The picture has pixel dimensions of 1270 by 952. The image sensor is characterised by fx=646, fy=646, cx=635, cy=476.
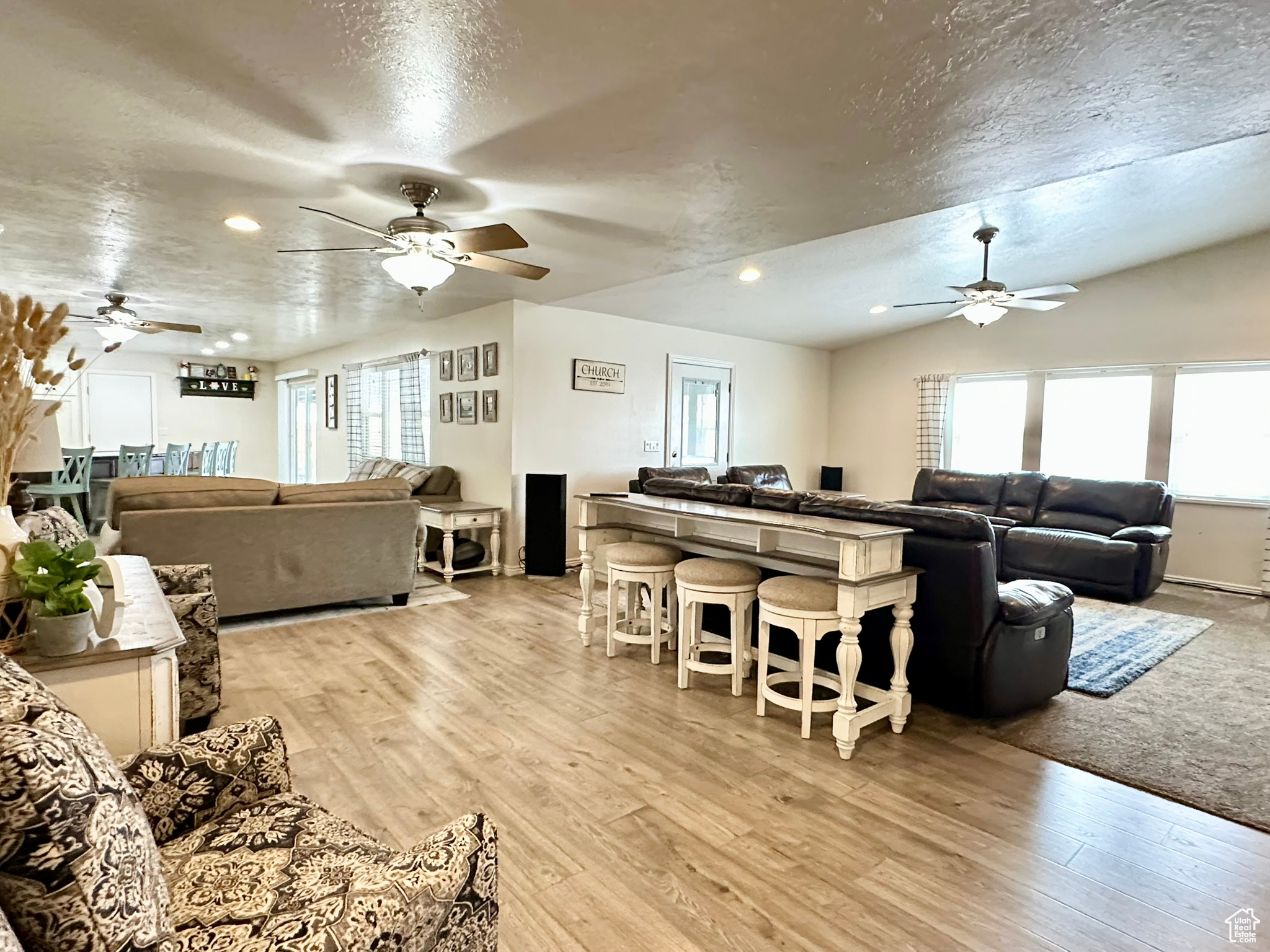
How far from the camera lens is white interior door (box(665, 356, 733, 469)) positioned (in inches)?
275

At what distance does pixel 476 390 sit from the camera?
613 centimetres

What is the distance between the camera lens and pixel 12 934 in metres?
0.68

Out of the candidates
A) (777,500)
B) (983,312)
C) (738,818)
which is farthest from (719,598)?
(983,312)

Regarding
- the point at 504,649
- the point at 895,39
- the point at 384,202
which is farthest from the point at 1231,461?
the point at 384,202

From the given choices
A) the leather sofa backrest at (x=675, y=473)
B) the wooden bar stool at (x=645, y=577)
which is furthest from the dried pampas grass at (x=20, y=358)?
the leather sofa backrest at (x=675, y=473)

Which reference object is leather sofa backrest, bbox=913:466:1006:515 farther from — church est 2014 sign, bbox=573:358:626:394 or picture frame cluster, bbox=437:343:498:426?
picture frame cluster, bbox=437:343:498:426

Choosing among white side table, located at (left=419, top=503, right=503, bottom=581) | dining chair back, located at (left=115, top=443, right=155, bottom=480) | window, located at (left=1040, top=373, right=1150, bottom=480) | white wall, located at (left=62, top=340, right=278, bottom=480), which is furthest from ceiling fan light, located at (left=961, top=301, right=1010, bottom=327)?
white wall, located at (left=62, top=340, right=278, bottom=480)

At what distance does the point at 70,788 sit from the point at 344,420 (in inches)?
334

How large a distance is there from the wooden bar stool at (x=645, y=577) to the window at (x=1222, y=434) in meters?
5.41

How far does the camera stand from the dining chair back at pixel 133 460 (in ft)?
24.4

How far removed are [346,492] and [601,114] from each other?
3.13 m

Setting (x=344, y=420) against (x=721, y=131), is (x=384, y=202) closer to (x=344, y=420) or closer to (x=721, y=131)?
(x=721, y=131)

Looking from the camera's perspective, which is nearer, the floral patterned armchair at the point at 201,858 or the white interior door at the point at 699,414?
the floral patterned armchair at the point at 201,858

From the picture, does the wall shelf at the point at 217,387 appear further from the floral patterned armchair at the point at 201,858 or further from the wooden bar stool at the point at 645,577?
the floral patterned armchair at the point at 201,858
